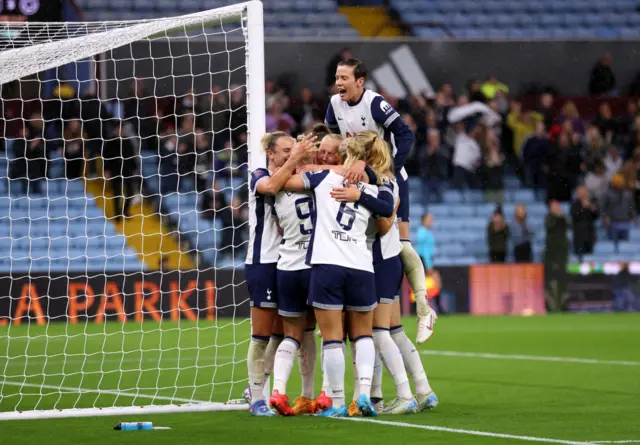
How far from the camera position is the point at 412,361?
8.80 meters

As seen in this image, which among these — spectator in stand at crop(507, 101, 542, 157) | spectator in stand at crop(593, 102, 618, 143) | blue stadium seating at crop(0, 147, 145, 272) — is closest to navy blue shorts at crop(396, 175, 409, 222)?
blue stadium seating at crop(0, 147, 145, 272)

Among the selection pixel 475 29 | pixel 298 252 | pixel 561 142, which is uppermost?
pixel 475 29

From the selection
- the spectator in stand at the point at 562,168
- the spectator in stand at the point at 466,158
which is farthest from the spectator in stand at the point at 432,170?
the spectator in stand at the point at 562,168

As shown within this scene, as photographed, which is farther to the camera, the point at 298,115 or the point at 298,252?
the point at 298,115

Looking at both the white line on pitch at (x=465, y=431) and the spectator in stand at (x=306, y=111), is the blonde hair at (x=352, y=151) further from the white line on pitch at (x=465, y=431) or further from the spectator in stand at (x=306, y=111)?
the spectator in stand at (x=306, y=111)

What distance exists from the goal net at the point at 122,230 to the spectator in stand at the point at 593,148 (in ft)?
22.7

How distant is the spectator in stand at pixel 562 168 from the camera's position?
2383 centimetres

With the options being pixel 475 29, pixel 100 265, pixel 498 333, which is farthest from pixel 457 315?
pixel 475 29

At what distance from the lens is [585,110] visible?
25.8m

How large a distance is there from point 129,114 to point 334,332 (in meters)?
13.6

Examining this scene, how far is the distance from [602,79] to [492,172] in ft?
12.4

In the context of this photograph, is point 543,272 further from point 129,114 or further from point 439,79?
point 129,114

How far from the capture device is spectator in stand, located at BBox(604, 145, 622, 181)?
24234 millimetres

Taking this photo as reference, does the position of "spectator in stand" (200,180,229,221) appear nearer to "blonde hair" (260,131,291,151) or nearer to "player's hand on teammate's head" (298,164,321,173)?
"blonde hair" (260,131,291,151)
